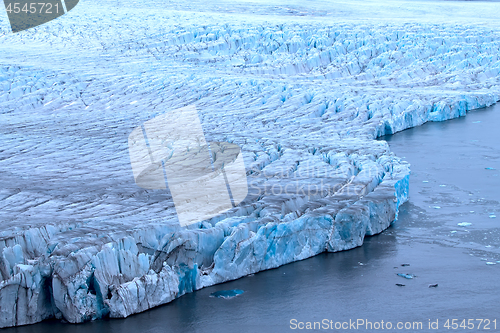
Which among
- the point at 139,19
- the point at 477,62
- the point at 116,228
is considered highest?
the point at 139,19

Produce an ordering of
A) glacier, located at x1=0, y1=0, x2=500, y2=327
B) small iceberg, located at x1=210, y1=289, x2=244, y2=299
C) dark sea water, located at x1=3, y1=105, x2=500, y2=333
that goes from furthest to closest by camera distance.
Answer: small iceberg, located at x1=210, y1=289, x2=244, y2=299 → glacier, located at x1=0, y1=0, x2=500, y2=327 → dark sea water, located at x1=3, y1=105, x2=500, y2=333

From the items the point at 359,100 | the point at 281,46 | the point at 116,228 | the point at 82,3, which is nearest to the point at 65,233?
the point at 116,228

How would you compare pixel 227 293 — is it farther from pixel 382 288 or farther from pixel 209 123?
pixel 209 123

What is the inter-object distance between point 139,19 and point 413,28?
8890mm

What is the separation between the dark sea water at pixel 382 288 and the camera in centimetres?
415

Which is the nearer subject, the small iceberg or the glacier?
the glacier

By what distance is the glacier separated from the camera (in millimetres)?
4258

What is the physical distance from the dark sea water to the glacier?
0.16 m

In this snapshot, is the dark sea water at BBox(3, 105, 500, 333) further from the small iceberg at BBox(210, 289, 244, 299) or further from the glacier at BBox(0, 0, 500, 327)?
the glacier at BBox(0, 0, 500, 327)

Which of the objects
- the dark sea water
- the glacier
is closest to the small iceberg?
the dark sea water

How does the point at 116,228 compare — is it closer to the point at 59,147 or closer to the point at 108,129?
the point at 59,147

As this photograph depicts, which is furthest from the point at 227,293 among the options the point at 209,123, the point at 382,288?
the point at 209,123

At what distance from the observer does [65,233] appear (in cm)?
441

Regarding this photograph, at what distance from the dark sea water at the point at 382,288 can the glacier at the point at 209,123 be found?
0.16 m
